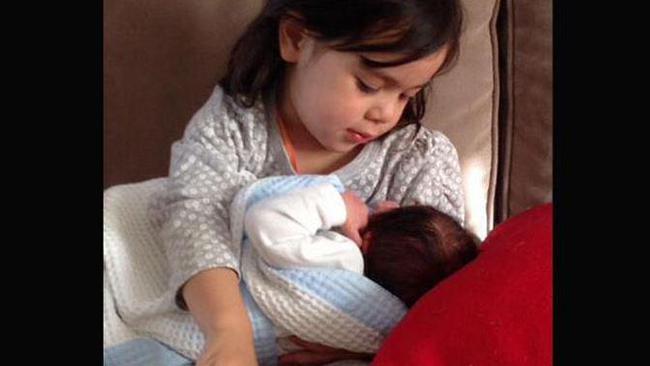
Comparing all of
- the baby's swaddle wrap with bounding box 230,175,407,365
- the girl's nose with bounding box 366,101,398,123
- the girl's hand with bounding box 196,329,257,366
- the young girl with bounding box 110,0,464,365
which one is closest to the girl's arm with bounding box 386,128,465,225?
the young girl with bounding box 110,0,464,365

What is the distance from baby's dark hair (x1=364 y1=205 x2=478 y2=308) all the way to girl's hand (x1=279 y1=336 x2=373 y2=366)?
0.09 metres

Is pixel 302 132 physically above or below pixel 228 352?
above

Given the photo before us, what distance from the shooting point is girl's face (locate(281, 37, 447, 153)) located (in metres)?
1.02

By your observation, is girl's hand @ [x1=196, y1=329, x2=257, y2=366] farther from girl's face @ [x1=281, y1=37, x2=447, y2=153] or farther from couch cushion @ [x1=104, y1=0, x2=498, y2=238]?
couch cushion @ [x1=104, y1=0, x2=498, y2=238]

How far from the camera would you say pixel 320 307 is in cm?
94

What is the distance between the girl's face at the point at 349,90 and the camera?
3.35ft

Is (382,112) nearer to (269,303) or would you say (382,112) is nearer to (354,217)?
(354,217)

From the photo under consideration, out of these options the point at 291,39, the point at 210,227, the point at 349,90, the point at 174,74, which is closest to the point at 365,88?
the point at 349,90

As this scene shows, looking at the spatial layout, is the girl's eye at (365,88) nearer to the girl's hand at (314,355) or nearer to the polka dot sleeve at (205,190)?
the polka dot sleeve at (205,190)

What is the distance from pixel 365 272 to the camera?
1.00 meters

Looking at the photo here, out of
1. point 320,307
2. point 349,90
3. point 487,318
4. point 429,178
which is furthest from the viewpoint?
point 429,178

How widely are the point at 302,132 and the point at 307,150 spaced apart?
0.09ft

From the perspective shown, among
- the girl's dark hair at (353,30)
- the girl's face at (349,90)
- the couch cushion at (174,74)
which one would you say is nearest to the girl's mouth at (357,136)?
the girl's face at (349,90)
